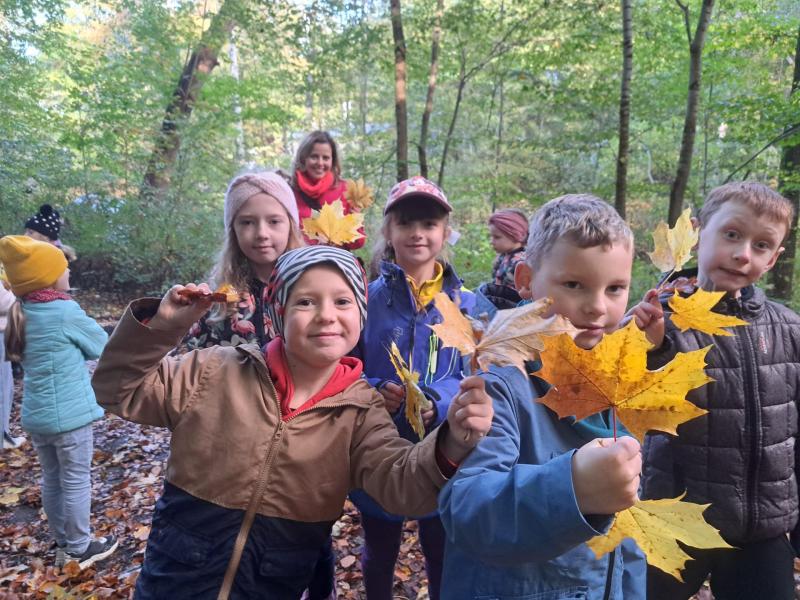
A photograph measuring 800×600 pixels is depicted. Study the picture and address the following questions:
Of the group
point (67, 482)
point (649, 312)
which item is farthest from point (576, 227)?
point (67, 482)

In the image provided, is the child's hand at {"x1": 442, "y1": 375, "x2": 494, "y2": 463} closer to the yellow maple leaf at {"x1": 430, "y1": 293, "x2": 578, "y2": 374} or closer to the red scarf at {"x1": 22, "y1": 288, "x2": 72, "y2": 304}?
the yellow maple leaf at {"x1": 430, "y1": 293, "x2": 578, "y2": 374}

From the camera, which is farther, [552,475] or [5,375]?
[5,375]

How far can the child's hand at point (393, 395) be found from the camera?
1.81 m

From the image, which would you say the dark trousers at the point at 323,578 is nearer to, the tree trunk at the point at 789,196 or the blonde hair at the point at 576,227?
the blonde hair at the point at 576,227

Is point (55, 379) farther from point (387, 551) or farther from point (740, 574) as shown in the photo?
point (740, 574)

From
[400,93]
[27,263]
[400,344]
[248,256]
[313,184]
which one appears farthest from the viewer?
[400,93]

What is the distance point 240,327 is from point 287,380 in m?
0.79

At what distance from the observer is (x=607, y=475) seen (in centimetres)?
80

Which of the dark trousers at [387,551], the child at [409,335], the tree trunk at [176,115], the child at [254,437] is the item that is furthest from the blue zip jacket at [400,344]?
the tree trunk at [176,115]

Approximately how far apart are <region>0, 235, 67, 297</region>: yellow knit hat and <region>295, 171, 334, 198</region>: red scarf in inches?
66.2

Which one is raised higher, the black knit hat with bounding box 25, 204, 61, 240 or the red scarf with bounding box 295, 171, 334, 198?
the red scarf with bounding box 295, 171, 334, 198

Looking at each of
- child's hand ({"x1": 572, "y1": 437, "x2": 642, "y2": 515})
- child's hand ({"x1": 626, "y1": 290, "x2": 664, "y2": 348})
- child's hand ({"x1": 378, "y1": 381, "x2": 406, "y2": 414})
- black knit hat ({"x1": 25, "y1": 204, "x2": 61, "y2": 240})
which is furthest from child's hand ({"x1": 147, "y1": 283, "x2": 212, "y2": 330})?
black knit hat ({"x1": 25, "y1": 204, "x2": 61, "y2": 240})

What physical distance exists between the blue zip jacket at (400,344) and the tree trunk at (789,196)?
5.38m

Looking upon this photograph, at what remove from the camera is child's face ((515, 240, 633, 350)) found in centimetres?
118
